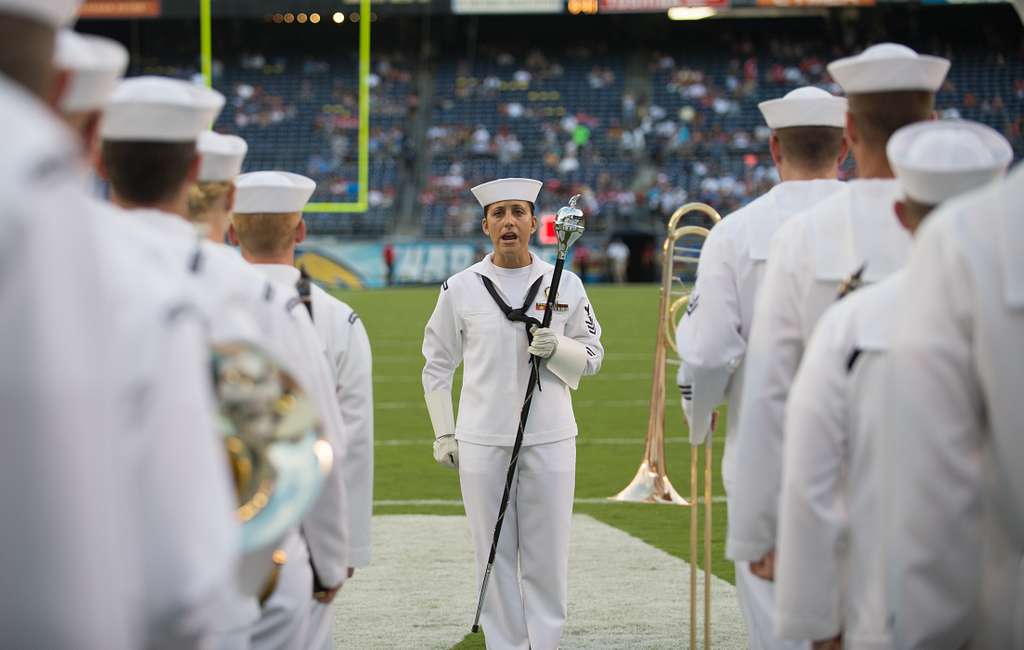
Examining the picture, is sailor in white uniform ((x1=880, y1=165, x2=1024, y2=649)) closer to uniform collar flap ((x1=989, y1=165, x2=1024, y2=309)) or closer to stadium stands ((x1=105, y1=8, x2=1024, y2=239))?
uniform collar flap ((x1=989, y1=165, x2=1024, y2=309))

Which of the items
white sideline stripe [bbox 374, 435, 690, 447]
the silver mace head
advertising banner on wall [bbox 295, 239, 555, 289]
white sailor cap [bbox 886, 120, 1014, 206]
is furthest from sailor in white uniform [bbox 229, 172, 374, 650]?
advertising banner on wall [bbox 295, 239, 555, 289]

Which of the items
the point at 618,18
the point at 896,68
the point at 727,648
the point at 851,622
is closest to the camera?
the point at 851,622

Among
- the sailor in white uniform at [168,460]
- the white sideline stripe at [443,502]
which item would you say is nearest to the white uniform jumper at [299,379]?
the sailor in white uniform at [168,460]

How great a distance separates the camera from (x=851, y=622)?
293 cm

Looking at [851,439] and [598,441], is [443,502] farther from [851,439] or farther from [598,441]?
[851,439]

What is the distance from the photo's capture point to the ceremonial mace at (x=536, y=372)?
566 centimetres

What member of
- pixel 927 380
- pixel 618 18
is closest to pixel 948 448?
pixel 927 380

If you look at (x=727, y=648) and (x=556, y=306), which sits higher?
(x=556, y=306)

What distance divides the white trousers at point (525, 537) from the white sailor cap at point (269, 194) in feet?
6.07

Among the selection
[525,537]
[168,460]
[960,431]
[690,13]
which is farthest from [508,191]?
[690,13]

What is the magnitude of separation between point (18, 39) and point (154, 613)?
2.18ft

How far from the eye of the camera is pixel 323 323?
441cm

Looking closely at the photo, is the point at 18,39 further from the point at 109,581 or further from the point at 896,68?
the point at 896,68

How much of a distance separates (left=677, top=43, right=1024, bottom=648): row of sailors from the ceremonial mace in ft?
5.72
